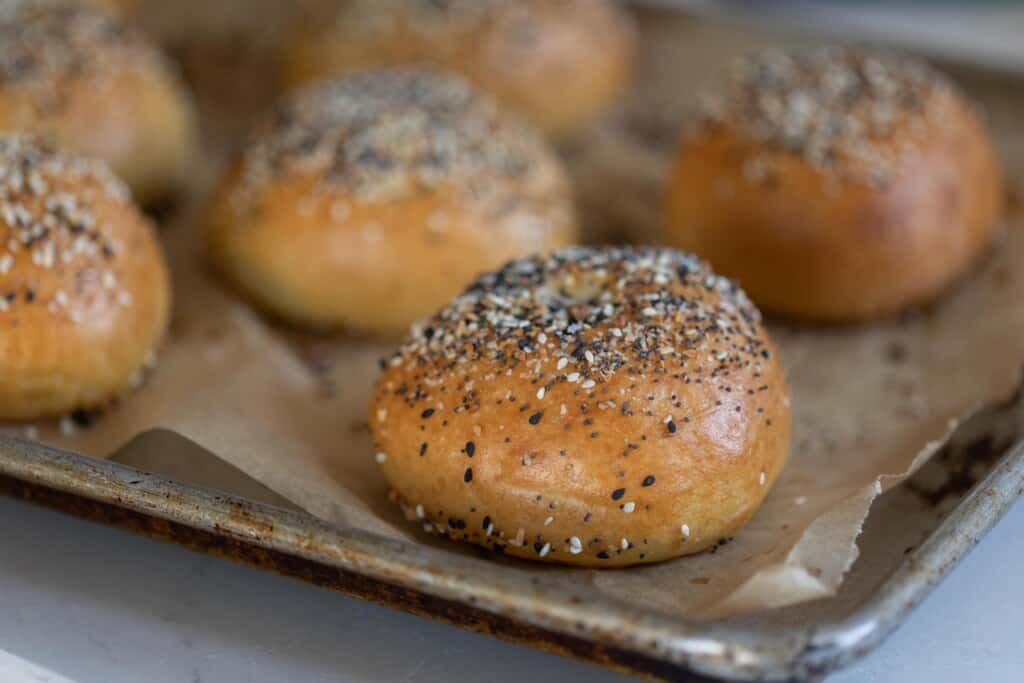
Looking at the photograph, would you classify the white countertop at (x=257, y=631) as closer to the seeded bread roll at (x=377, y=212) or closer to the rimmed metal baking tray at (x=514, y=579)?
the rimmed metal baking tray at (x=514, y=579)

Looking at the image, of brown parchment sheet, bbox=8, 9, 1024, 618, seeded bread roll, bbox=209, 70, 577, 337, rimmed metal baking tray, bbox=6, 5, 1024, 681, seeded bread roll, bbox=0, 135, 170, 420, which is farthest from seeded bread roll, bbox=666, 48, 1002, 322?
seeded bread roll, bbox=0, 135, 170, 420

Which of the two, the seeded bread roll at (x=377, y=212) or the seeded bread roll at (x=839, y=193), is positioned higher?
the seeded bread roll at (x=839, y=193)

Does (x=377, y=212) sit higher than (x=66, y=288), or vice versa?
(x=377, y=212)

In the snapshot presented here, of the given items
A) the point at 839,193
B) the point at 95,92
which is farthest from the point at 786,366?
the point at 95,92

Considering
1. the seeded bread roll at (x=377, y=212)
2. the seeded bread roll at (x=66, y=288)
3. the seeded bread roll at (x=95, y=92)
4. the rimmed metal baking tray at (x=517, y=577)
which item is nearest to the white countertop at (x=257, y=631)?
the rimmed metal baking tray at (x=517, y=577)

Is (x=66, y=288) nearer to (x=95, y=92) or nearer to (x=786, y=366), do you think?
(x=95, y=92)

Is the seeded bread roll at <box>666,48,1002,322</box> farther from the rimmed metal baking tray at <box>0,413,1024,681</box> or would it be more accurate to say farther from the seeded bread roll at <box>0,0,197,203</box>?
the seeded bread roll at <box>0,0,197,203</box>
